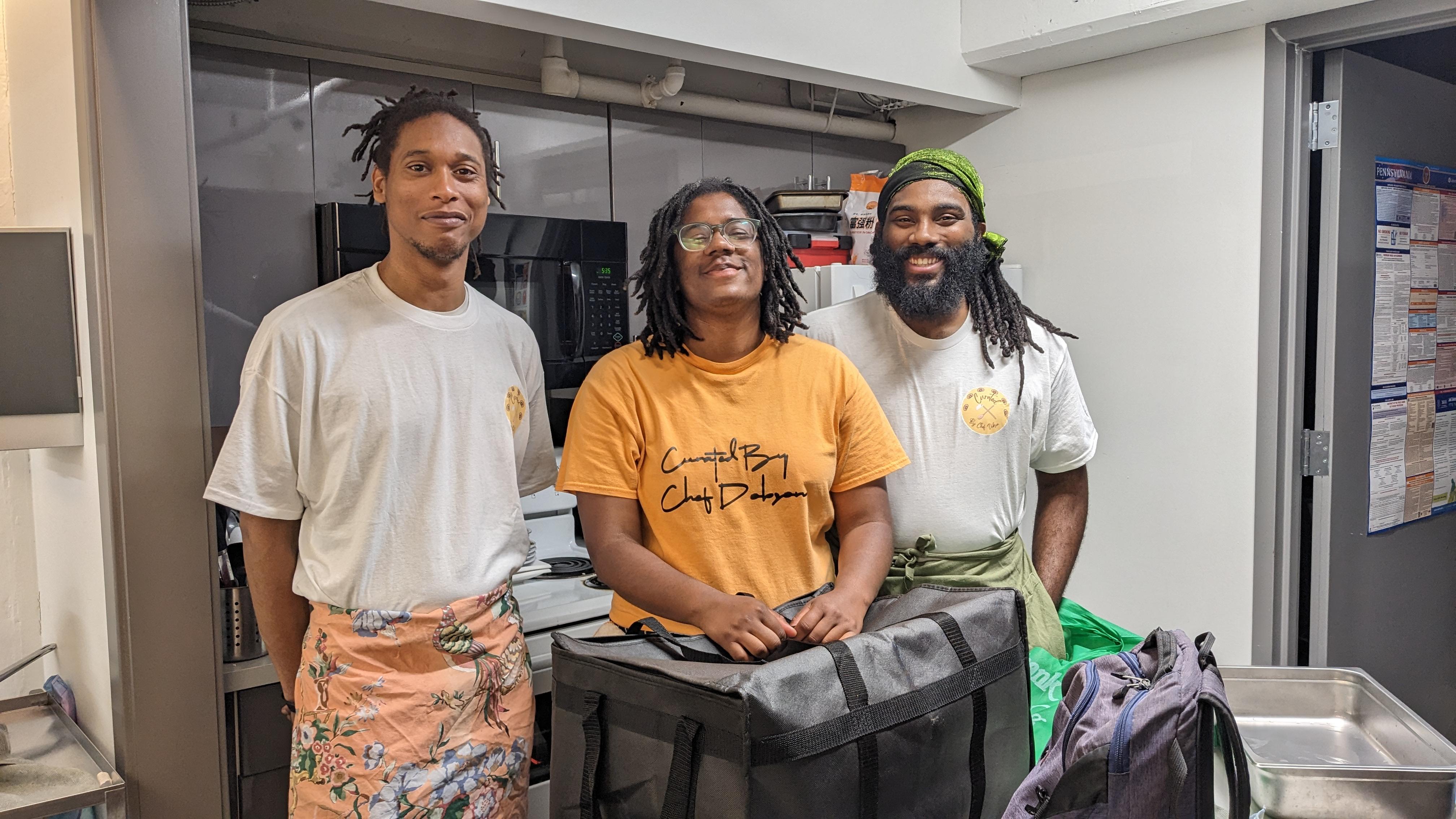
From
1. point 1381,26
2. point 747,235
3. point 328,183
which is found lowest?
point 747,235

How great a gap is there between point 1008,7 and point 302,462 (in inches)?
87.1

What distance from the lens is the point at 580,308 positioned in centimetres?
242

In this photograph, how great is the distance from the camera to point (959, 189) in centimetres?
186

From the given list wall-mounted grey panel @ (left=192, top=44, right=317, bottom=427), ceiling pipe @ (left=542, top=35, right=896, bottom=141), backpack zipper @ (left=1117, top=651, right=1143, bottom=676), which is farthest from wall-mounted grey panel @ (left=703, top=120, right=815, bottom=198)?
backpack zipper @ (left=1117, top=651, right=1143, bottom=676)

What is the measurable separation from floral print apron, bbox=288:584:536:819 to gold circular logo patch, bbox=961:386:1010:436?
0.90 meters

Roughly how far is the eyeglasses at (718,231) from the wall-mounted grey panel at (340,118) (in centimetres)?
79

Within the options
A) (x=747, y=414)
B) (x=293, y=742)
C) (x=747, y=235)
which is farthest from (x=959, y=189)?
(x=293, y=742)

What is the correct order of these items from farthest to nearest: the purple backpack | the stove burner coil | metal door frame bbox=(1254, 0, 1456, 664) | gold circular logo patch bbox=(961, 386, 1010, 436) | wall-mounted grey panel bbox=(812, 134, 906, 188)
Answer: wall-mounted grey panel bbox=(812, 134, 906, 188) → metal door frame bbox=(1254, 0, 1456, 664) → the stove burner coil → gold circular logo patch bbox=(961, 386, 1010, 436) → the purple backpack

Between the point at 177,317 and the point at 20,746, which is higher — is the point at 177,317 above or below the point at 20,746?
above

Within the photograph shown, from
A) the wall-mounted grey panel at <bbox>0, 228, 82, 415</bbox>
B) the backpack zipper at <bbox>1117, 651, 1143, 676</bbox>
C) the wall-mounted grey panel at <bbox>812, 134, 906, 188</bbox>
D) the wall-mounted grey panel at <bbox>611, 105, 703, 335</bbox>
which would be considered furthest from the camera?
the wall-mounted grey panel at <bbox>812, 134, 906, 188</bbox>

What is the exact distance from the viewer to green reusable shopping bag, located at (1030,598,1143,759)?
1665 millimetres

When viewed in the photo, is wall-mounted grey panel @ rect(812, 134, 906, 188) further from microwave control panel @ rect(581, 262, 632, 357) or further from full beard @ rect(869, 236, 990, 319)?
full beard @ rect(869, 236, 990, 319)

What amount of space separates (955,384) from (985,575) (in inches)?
13.8

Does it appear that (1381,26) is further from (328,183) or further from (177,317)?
(177,317)
